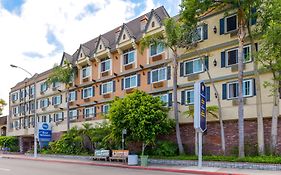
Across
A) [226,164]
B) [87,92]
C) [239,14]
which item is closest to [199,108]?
[226,164]

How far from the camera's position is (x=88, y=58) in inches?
1829

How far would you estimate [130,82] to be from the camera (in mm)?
39906

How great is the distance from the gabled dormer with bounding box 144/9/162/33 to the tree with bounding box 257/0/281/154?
11.6 m

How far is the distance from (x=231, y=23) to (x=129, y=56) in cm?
1361

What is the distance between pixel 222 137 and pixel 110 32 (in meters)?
24.3

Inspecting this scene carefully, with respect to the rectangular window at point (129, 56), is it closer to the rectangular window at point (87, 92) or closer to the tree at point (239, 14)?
the rectangular window at point (87, 92)

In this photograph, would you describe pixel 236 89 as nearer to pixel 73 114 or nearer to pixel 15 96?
pixel 73 114

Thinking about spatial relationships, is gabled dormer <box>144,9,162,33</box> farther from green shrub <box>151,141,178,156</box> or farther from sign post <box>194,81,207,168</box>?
sign post <box>194,81,207,168</box>

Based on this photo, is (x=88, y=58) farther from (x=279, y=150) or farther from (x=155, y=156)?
(x=279, y=150)

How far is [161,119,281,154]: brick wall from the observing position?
26600 mm

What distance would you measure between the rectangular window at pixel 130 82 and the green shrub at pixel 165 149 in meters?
9.28

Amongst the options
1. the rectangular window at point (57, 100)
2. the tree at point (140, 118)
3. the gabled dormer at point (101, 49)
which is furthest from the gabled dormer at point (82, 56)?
the tree at point (140, 118)

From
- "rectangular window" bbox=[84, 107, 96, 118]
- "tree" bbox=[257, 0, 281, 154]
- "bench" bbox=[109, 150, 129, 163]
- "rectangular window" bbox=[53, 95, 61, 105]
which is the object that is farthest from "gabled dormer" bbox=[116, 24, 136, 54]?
"tree" bbox=[257, 0, 281, 154]

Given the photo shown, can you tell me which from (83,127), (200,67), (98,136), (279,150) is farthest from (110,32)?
(279,150)
